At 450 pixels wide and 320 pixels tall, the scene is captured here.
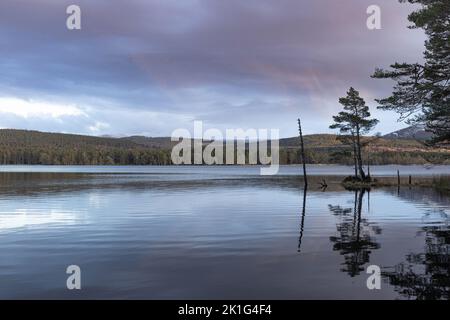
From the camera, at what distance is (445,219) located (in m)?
30.4

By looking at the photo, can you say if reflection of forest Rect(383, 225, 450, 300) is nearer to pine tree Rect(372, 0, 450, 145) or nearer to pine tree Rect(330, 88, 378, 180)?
pine tree Rect(372, 0, 450, 145)

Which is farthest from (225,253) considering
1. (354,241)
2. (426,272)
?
(426,272)

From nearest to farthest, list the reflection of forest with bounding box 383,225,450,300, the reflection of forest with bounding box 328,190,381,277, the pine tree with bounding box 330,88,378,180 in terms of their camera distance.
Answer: the reflection of forest with bounding box 383,225,450,300, the reflection of forest with bounding box 328,190,381,277, the pine tree with bounding box 330,88,378,180

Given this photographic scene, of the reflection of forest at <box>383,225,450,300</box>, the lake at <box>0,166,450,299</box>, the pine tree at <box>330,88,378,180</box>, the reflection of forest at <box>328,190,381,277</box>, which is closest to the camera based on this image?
the reflection of forest at <box>383,225,450,300</box>

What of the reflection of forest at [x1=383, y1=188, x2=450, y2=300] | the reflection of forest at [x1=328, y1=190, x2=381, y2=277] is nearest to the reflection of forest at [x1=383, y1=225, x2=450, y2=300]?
the reflection of forest at [x1=383, y1=188, x2=450, y2=300]

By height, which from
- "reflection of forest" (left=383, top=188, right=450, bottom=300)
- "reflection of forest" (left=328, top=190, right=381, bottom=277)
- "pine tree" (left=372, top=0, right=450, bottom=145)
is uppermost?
"pine tree" (left=372, top=0, right=450, bottom=145)

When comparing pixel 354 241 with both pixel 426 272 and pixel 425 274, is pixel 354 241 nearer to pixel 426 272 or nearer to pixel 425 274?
pixel 426 272

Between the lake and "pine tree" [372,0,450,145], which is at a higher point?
"pine tree" [372,0,450,145]

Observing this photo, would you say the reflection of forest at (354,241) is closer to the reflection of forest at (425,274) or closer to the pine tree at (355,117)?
the reflection of forest at (425,274)

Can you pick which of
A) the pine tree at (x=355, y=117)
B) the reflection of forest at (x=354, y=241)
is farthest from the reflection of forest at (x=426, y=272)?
the pine tree at (x=355, y=117)

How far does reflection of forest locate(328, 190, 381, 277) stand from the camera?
16.7 meters

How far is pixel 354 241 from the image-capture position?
21.8 m

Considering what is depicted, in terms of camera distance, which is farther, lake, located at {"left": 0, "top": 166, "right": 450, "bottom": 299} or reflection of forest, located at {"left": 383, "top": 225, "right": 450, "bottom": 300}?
lake, located at {"left": 0, "top": 166, "right": 450, "bottom": 299}
